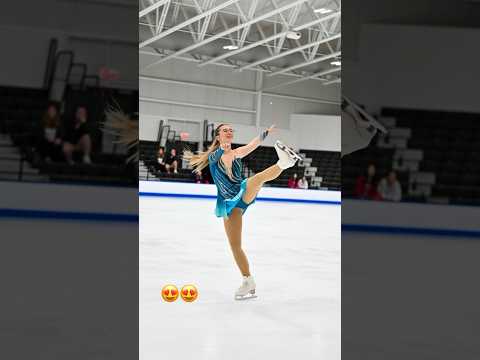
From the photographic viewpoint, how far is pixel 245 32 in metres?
10.9

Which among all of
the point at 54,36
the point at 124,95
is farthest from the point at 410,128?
the point at 54,36

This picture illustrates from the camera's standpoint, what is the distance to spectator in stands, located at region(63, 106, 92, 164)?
1.28 m

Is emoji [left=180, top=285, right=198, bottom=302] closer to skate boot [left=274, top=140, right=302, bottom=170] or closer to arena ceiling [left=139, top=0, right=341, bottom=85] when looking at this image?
skate boot [left=274, top=140, right=302, bottom=170]

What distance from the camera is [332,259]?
4688 mm

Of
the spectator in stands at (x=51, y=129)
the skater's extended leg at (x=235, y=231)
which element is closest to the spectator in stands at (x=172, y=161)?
the skater's extended leg at (x=235, y=231)

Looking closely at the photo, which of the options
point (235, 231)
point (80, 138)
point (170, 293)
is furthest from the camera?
point (235, 231)

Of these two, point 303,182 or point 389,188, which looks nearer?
point 389,188

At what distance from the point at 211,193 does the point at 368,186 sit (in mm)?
9961

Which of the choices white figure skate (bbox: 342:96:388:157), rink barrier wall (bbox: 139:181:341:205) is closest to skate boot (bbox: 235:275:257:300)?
white figure skate (bbox: 342:96:388:157)

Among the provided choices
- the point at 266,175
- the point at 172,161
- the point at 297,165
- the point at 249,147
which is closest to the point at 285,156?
the point at 266,175

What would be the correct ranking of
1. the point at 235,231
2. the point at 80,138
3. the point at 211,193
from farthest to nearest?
the point at 211,193, the point at 235,231, the point at 80,138

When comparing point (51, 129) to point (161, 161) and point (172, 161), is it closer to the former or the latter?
point (161, 161)

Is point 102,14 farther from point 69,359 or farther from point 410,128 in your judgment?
point 69,359

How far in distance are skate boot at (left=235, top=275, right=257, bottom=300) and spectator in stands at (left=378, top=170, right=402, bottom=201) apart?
158 cm
